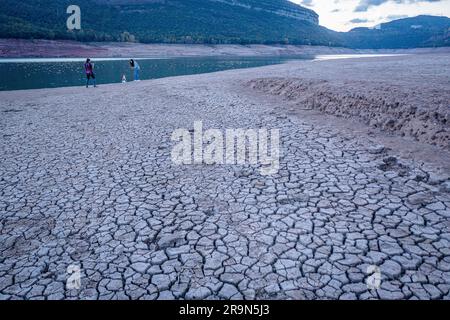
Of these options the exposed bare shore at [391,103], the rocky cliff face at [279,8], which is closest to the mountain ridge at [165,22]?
the rocky cliff face at [279,8]

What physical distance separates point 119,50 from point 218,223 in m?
58.1

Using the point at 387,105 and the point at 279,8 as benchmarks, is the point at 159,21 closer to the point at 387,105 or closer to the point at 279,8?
the point at 279,8

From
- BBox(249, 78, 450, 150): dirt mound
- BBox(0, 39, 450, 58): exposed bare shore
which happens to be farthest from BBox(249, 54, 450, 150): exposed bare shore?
BBox(0, 39, 450, 58): exposed bare shore

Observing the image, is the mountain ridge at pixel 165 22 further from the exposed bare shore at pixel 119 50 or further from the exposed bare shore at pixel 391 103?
the exposed bare shore at pixel 391 103

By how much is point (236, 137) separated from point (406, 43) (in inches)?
6811

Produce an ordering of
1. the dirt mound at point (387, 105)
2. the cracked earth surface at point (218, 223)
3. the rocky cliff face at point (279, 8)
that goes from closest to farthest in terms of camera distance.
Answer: the cracked earth surface at point (218, 223) < the dirt mound at point (387, 105) < the rocky cliff face at point (279, 8)

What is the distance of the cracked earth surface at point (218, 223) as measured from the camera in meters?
3.31

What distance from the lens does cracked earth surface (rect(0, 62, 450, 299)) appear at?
10.9 ft

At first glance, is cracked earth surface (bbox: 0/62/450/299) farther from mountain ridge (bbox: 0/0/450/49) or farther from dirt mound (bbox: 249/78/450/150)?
mountain ridge (bbox: 0/0/450/49)

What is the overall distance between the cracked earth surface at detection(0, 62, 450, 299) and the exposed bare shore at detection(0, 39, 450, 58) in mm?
46761

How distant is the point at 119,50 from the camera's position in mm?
55219

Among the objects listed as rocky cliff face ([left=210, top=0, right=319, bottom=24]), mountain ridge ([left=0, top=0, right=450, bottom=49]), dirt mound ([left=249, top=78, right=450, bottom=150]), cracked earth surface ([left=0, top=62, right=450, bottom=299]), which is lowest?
cracked earth surface ([left=0, top=62, right=450, bottom=299])

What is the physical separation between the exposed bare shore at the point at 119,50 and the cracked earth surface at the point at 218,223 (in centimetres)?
4676
